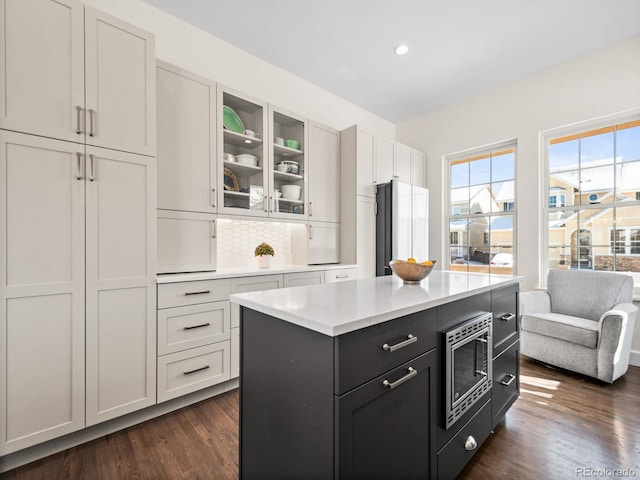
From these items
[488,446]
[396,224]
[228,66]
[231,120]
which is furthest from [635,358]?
[228,66]

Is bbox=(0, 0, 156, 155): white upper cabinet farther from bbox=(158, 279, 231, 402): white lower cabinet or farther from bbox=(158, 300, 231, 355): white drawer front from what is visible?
bbox=(158, 300, 231, 355): white drawer front

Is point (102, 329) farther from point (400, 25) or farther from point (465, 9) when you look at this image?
point (465, 9)

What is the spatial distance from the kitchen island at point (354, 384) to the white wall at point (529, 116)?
102 inches

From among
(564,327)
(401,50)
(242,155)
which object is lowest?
(564,327)

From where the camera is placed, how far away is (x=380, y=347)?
1009 millimetres

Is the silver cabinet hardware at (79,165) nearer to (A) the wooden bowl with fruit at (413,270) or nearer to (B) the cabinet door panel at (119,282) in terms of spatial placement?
(B) the cabinet door panel at (119,282)

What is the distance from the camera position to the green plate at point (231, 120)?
9.05 feet

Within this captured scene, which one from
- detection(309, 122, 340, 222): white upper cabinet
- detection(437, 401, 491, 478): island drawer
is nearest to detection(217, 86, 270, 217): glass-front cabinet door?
detection(309, 122, 340, 222): white upper cabinet

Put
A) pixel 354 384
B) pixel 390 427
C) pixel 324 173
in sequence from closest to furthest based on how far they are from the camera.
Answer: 1. pixel 354 384
2. pixel 390 427
3. pixel 324 173

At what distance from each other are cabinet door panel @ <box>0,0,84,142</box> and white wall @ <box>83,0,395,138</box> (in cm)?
83

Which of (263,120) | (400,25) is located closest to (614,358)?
(400,25)

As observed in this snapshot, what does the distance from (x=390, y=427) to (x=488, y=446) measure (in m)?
1.11

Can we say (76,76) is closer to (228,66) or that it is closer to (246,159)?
(246,159)

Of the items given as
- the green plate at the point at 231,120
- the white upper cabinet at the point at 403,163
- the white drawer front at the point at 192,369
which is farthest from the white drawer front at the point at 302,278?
the white upper cabinet at the point at 403,163
